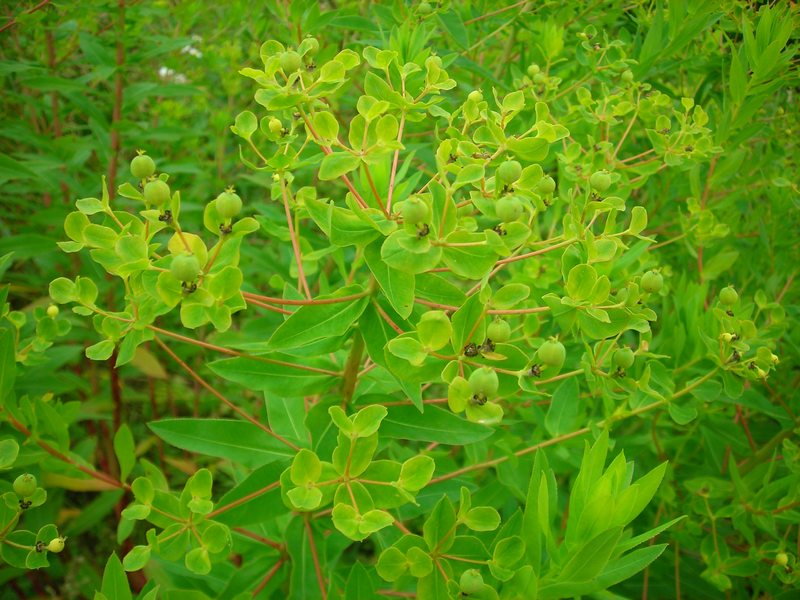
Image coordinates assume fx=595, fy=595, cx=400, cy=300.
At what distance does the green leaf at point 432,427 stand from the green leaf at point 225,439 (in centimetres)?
22

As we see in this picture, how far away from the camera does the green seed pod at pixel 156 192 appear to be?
31.4 inches

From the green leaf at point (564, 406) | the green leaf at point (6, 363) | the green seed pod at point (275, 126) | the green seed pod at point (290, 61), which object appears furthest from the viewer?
the green leaf at point (564, 406)

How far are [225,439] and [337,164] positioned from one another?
0.59 meters

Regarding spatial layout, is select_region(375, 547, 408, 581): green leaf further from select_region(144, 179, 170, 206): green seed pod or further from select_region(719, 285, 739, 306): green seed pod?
select_region(719, 285, 739, 306): green seed pod

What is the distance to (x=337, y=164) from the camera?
80 centimetres

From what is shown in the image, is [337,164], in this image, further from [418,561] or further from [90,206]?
[418,561]

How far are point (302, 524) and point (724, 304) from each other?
92 cm

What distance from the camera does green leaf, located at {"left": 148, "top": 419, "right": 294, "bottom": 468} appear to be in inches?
42.6

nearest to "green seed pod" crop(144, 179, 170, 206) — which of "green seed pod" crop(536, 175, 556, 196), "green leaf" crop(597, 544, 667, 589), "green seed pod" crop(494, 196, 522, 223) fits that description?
"green seed pod" crop(494, 196, 522, 223)

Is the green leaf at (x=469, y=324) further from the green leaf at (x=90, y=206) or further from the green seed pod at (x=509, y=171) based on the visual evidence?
the green leaf at (x=90, y=206)

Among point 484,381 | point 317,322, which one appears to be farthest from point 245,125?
point 484,381

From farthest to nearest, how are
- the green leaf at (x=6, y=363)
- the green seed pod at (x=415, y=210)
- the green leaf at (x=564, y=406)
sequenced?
the green leaf at (x=564, y=406)
the green leaf at (x=6, y=363)
the green seed pod at (x=415, y=210)

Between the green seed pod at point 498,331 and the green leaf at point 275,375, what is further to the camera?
the green leaf at point 275,375

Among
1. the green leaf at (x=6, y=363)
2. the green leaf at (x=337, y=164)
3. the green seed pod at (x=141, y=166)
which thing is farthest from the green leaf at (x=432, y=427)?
the green leaf at (x=6, y=363)
